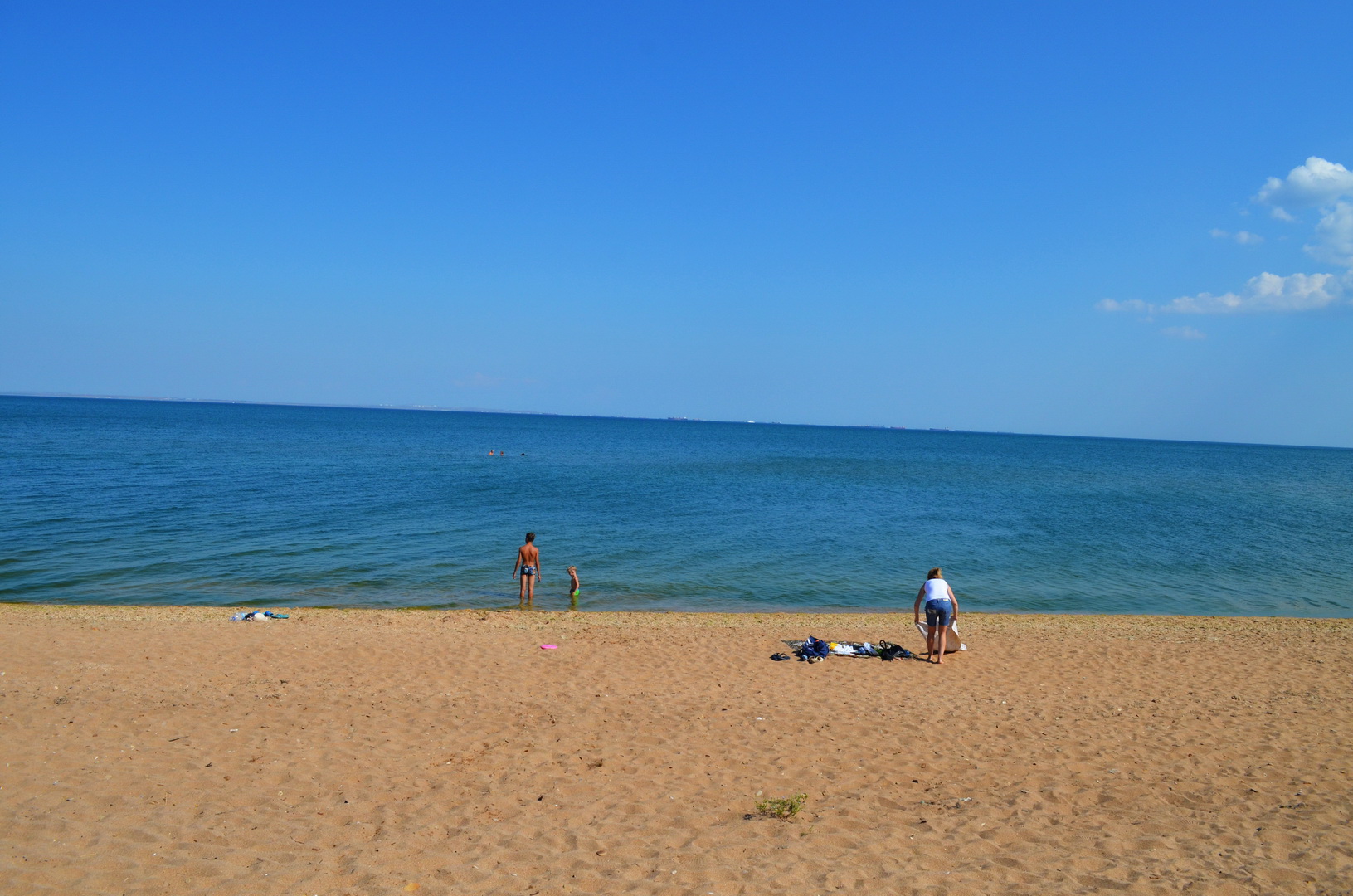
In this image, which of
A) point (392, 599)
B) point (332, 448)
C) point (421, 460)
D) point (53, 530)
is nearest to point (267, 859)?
point (392, 599)

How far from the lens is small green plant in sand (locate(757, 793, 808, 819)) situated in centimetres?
705

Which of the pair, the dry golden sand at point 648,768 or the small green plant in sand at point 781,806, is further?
the small green plant in sand at point 781,806

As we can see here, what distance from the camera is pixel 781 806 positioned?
7137mm

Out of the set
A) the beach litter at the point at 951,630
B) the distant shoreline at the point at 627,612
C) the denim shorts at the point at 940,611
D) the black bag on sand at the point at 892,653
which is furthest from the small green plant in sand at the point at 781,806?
the distant shoreline at the point at 627,612

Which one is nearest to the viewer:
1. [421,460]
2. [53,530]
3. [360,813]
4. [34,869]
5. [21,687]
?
[34,869]

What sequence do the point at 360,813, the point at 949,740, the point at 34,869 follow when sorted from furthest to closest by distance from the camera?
the point at 949,740
the point at 360,813
the point at 34,869

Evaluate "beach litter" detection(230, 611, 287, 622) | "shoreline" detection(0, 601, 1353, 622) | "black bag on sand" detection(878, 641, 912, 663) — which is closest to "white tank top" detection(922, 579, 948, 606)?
"black bag on sand" detection(878, 641, 912, 663)

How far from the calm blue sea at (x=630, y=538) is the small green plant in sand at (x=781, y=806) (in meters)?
11.8

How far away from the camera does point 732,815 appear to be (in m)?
7.05

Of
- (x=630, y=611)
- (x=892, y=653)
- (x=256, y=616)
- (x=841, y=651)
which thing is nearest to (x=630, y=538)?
(x=630, y=611)

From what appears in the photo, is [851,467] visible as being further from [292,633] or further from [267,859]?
[267,859]

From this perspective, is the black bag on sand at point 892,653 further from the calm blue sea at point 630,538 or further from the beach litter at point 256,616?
the beach litter at point 256,616

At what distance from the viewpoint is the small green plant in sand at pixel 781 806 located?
7.05 metres

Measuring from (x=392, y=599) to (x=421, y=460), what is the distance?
46814 millimetres
